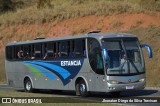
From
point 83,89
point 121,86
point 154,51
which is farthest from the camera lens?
point 154,51

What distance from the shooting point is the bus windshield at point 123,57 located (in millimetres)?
21656

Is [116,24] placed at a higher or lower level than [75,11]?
lower

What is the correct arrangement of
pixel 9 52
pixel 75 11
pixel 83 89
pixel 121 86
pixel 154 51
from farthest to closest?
pixel 75 11 < pixel 154 51 < pixel 9 52 < pixel 83 89 < pixel 121 86

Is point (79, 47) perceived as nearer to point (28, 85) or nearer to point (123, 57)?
point (123, 57)

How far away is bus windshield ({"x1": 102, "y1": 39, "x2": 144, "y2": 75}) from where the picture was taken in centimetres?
2166

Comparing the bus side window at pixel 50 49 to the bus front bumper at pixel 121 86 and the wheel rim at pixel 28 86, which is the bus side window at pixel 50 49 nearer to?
the wheel rim at pixel 28 86

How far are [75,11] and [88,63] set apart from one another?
2909cm

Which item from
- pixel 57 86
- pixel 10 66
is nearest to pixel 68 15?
pixel 10 66

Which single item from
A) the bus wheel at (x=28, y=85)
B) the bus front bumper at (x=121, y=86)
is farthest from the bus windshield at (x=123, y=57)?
the bus wheel at (x=28, y=85)

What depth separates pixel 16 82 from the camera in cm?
2975

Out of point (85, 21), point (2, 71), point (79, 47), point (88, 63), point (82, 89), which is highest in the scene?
point (85, 21)

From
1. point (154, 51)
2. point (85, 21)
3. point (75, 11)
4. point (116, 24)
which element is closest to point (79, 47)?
point (154, 51)

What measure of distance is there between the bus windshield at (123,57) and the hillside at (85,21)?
48.8 ft

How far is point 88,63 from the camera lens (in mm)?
22672
